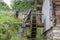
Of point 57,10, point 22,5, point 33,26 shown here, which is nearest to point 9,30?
point 33,26

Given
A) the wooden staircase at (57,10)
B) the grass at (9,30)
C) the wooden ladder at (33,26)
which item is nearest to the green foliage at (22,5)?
the grass at (9,30)

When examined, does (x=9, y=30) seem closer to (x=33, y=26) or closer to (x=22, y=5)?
(x=33, y=26)

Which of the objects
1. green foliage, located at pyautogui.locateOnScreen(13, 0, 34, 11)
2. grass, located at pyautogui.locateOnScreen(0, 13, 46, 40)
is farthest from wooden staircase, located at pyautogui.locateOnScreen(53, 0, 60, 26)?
green foliage, located at pyautogui.locateOnScreen(13, 0, 34, 11)

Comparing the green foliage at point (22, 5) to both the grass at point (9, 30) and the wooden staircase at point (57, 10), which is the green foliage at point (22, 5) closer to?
the grass at point (9, 30)

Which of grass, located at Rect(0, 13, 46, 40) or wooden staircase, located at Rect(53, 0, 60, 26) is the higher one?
wooden staircase, located at Rect(53, 0, 60, 26)

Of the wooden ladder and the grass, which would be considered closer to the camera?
the wooden ladder

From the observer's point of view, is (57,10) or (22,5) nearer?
(57,10)

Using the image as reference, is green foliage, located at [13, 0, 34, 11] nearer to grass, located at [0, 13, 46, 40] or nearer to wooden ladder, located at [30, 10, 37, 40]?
grass, located at [0, 13, 46, 40]

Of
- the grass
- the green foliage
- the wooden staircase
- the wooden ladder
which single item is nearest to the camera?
the wooden staircase

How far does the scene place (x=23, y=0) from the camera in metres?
21.3

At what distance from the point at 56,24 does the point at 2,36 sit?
5531mm

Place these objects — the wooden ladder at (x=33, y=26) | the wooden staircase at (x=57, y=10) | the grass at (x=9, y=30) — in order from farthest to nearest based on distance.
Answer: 1. the grass at (x=9, y=30)
2. the wooden ladder at (x=33, y=26)
3. the wooden staircase at (x=57, y=10)

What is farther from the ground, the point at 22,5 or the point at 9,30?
the point at 22,5

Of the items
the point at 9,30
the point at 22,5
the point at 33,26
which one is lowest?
the point at 9,30
